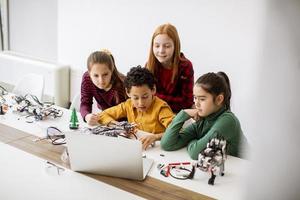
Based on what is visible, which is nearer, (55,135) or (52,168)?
(52,168)

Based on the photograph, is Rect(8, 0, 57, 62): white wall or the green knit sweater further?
Rect(8, 0, 57, 62): white wall

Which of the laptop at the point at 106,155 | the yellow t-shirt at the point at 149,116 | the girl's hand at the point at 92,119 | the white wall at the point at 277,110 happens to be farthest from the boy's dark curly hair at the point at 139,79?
the white wall at the point at 277,110

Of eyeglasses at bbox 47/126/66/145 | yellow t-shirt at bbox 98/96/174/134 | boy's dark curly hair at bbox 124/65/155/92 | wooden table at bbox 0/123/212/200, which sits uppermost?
boy's dark curly hair at bbox 124/65/155/92

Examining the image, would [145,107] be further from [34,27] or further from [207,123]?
[34,27]

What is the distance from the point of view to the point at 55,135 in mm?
1566

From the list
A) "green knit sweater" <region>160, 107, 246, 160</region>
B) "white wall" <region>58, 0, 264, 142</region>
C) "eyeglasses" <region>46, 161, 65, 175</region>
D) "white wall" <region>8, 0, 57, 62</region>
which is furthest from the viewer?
"white wall" <region>8, 0, 57, 62</region>

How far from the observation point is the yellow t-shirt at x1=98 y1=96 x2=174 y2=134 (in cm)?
170

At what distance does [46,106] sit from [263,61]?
5.49 feet

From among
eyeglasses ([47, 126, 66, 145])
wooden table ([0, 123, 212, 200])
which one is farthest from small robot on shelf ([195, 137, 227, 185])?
eyeglasses ([47, 126, 66, 145])

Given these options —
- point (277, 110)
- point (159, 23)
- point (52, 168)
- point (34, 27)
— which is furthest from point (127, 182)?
point (34, 27)

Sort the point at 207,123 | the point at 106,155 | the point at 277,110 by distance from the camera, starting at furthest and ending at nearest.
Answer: the point at 207,123 → the point at 106,155 → the point at 277,110

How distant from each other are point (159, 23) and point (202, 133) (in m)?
1.52

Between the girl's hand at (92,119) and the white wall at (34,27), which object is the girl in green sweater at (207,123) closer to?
the girl's hand at (92,119)

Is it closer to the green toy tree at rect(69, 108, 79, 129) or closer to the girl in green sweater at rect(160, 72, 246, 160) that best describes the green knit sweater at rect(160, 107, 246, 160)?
the girl in green sweater at rect(160, 72, 246, 160)
